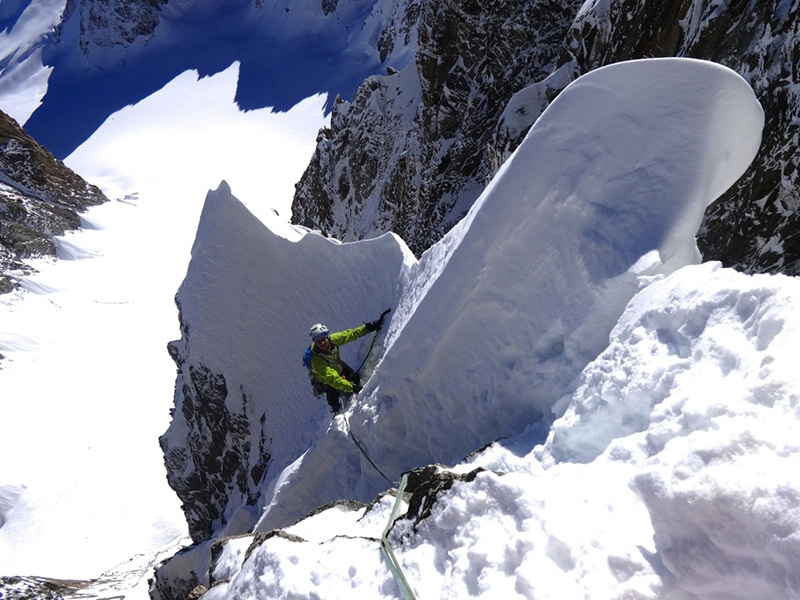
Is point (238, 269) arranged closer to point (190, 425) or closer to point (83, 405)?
point (190, 425)

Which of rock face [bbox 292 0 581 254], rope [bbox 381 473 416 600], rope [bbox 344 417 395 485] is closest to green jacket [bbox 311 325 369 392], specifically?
rope [bbox 344 417 395 485]

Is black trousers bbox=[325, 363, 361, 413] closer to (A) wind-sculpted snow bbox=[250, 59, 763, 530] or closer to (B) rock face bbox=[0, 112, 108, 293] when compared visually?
(A) wind-sculpted snow bbox=[250, 59, 763, 530]

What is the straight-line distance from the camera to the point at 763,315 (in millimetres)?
3057

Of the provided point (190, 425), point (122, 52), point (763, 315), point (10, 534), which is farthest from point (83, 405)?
point (122, 52)

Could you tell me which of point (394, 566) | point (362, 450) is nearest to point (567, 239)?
point (394, 566)

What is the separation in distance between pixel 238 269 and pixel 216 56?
7477 cm

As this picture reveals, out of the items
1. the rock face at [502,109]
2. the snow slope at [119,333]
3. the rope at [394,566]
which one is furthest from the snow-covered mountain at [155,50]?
the rope at [394,566]

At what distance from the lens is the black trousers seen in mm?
7273

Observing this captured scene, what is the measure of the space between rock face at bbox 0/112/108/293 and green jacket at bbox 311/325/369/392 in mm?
46994

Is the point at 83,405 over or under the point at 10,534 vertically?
over

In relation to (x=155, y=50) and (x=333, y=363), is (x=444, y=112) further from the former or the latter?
(x=155, y=50)

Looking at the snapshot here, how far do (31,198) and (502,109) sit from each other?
171 feet

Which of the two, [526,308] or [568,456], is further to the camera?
[526,308]

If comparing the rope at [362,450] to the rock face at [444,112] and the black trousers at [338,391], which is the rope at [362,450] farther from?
the rock face at [444,112]
